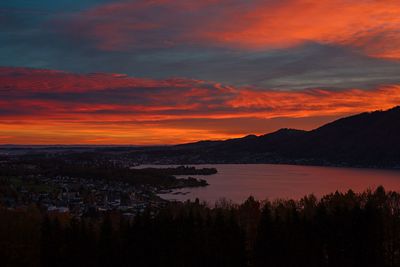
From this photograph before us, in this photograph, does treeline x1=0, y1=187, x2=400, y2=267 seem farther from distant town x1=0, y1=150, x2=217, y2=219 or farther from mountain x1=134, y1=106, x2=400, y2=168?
mountain x1=134, y1=106, x2=400, y2=168

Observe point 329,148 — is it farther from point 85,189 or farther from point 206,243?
point 206,243

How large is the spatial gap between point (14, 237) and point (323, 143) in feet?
516

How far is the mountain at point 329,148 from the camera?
148000 millimetres

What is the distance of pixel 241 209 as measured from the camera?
3059 centimetres

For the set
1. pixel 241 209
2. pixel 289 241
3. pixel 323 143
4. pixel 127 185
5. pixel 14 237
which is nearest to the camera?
pixel 289 241

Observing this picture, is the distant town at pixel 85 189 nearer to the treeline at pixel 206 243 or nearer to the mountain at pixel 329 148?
the treeline at pixel 206 243

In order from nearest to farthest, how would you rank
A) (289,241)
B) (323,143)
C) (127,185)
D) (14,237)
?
(289,241)
(14,237)
(127,185)
(323,143)

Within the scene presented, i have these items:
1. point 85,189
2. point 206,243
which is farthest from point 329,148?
point 206,243

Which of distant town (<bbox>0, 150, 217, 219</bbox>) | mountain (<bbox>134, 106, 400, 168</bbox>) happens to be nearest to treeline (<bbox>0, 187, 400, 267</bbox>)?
distant town (<bbox>0, 150, 217, 219</bbox>)

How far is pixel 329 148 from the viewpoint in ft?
543

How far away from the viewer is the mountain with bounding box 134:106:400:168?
148 m

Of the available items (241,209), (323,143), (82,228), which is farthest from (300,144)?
(82,228)

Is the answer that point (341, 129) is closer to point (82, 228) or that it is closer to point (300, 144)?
point (300, 144)

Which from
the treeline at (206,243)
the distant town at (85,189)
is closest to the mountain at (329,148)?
the distant town at (85,189)
